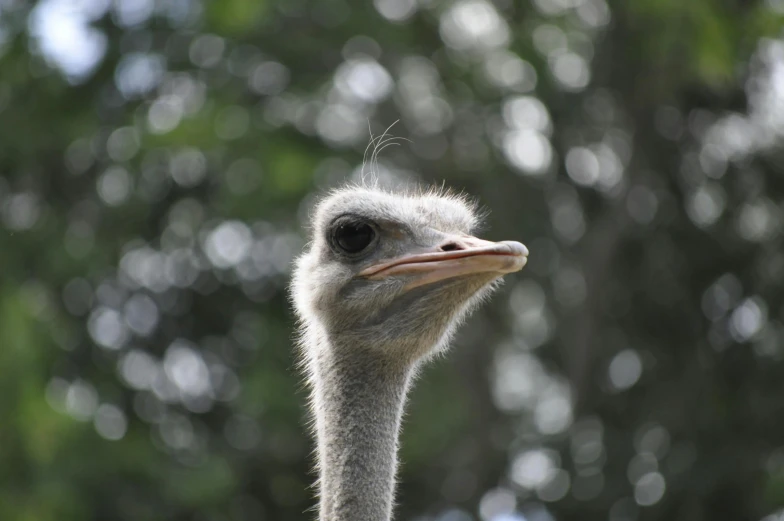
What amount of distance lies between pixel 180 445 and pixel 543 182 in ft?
13.7

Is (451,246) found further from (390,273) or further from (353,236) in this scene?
(353,236)

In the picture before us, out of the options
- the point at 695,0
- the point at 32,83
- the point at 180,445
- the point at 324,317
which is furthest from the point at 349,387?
the point at 180,445

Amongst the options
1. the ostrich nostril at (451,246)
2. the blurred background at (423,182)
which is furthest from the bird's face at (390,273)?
the blurred background at (423,182)

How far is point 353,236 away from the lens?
3.89 meters

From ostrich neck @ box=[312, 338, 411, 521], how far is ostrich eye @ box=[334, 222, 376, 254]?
0.30 metres

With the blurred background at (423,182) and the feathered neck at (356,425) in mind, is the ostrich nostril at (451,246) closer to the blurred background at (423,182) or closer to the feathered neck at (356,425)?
the feathered neck at (356,425)

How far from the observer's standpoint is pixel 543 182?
1220 cm

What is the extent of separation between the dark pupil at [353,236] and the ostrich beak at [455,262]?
0.08m

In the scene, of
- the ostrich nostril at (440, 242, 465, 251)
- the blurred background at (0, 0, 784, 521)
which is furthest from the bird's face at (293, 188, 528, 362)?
the blurred background at (0, 0, 784, 521)

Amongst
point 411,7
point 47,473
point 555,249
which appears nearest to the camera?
point 47,473

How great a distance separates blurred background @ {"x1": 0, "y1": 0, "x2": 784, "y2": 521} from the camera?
9070 millimetres

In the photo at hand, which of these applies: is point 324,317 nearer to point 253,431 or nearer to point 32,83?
point 32,83

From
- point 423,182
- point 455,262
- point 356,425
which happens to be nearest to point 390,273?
point 455,262

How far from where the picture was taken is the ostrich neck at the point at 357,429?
3.54m
